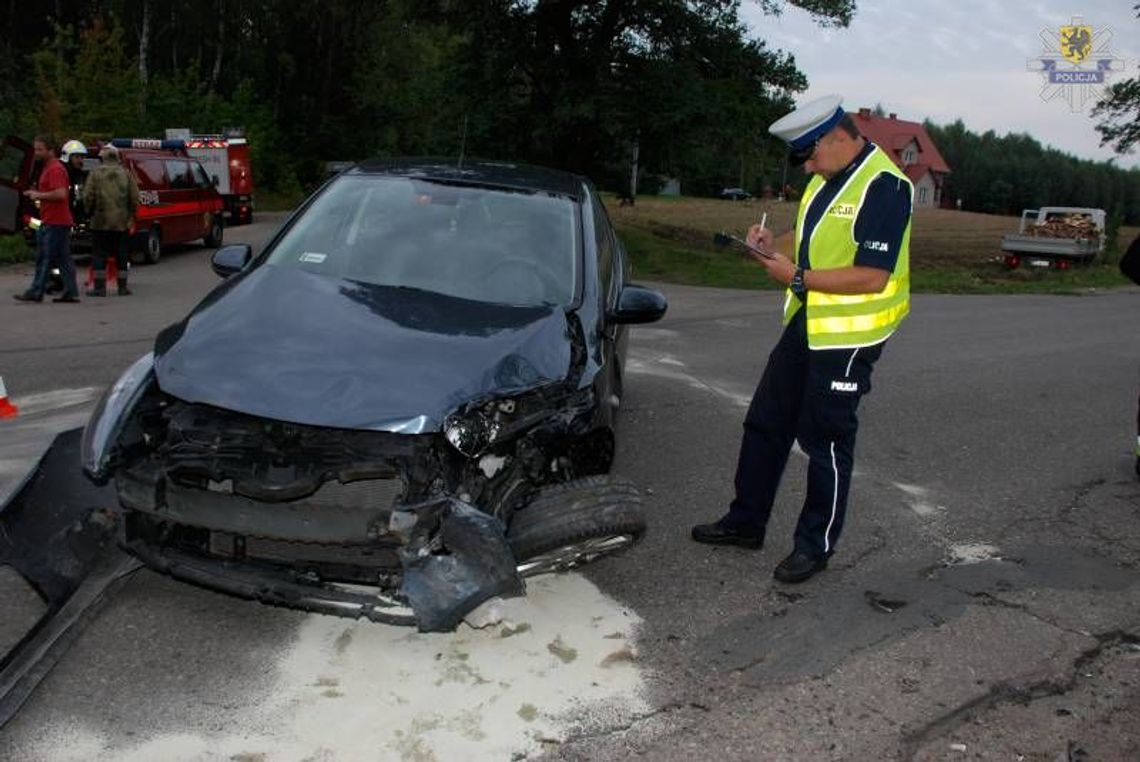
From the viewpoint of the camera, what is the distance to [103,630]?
3.62m

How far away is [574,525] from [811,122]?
6.07 ft

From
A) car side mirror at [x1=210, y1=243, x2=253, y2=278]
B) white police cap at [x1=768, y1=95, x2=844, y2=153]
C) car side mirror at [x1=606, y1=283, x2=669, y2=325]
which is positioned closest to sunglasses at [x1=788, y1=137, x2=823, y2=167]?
white police cap at [x1=768, y1=95, x2=844, y2=153]

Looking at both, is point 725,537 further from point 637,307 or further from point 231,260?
point 231,260

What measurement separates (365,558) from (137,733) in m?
0.83

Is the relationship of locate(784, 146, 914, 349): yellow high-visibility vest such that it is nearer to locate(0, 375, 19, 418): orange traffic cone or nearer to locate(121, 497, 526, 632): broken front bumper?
locate(121, 497, 526, 632): broken front bumper

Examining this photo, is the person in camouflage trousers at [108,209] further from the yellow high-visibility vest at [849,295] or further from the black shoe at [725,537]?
the yellow high-visibility vest at [849,295]

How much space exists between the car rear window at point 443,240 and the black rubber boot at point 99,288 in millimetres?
8000

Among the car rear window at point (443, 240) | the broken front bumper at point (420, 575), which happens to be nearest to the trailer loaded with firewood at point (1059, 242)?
the car rear window at point (443, 240)

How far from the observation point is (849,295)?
400cm

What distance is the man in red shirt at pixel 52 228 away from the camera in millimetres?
10945

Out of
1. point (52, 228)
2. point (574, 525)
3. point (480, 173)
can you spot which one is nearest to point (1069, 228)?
point (52, 228)

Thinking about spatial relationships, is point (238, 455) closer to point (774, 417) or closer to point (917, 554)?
point (774, 417)

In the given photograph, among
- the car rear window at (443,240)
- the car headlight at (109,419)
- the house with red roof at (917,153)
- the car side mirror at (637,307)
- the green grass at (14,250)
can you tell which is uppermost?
the house with red roof at (917,153)

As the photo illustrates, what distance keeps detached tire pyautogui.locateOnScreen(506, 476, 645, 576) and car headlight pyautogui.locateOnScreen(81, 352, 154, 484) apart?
1.41 m
